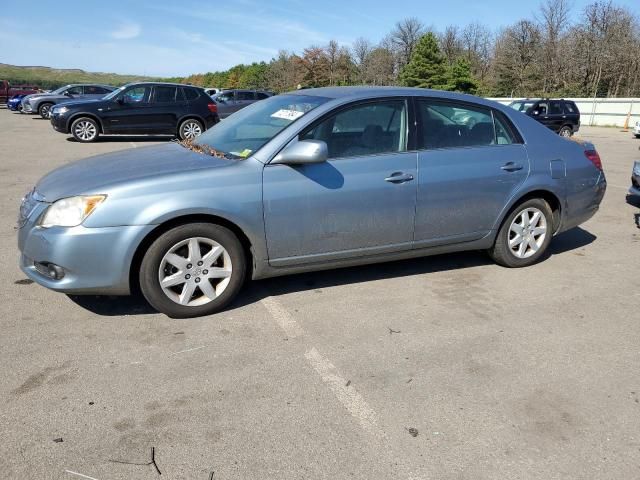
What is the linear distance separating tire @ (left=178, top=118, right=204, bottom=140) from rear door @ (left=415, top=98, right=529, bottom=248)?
1185 cm

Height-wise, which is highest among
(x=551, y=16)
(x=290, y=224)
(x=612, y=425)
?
(x=551, y=16)

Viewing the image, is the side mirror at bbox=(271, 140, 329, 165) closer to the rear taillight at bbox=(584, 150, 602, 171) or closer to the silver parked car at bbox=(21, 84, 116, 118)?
the rear taillight at bbox=(584, 150, 602, 171)

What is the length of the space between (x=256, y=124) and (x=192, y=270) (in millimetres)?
1405

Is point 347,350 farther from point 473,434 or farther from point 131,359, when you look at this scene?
point 131,359

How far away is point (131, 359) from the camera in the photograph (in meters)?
3.17

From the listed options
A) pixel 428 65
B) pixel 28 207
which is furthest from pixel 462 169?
pixel 428 65

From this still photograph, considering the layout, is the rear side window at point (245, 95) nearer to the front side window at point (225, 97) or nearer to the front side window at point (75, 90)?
the front side window at point (225, 97)

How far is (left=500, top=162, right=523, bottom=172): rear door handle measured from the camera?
461 cm

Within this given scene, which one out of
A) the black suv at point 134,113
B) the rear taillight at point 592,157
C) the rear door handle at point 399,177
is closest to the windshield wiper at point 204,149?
the rear door handle at point 399,177

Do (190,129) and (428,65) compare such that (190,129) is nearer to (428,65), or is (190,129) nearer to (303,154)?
(303,154)

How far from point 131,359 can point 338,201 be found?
5.86 ft

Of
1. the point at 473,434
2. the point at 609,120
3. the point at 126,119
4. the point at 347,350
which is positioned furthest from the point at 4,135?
the point at 609,120

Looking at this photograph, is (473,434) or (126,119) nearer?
(473,434)

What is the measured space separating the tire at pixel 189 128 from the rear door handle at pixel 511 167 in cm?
1203
